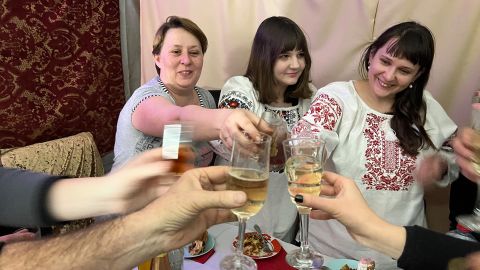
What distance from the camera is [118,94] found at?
315 centimetres

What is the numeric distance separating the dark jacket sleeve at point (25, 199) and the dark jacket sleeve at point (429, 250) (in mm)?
1001

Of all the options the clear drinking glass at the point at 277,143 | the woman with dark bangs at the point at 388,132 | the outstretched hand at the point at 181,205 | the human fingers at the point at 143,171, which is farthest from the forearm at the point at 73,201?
the woman with dark bangs at the point at 388,132

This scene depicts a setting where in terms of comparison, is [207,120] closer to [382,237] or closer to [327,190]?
[327,190]

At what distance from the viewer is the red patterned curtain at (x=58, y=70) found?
2.53 metres

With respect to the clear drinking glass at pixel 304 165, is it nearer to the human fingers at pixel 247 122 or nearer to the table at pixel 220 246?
the human fingers at pixel 247 122

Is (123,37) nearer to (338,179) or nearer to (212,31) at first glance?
(212,31)

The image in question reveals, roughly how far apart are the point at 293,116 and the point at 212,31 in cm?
106

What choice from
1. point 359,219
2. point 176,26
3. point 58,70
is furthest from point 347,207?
point 58,70

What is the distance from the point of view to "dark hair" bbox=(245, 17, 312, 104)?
7.51ft

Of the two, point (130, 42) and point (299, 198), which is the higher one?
point (130, 42)

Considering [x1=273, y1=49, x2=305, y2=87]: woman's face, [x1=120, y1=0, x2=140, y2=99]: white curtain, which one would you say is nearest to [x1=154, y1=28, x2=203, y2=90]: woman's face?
[x1=273, y1=49, x2=305, y2=87]: woman's face

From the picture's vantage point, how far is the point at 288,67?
230cm

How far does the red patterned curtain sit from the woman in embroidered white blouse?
0.81 metres

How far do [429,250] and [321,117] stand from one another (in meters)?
0.93
